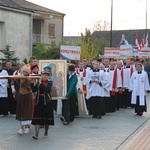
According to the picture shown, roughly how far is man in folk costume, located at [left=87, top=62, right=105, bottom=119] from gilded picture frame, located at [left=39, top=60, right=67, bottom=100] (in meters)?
3.13

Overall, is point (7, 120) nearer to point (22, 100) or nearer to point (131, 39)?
point (22, 100)

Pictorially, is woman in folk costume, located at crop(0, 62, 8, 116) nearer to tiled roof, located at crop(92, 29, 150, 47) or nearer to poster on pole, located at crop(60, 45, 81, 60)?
poster on pole, located at crop(60, 45, 81, 60)

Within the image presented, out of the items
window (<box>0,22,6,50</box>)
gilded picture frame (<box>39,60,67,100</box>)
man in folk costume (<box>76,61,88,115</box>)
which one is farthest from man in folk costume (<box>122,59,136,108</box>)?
window (<box>0,22,6,50</box>)

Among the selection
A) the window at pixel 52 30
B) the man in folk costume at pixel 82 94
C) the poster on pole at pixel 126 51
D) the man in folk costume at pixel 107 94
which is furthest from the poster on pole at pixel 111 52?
the window at pixel 52 30

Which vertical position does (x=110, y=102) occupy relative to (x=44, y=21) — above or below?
below

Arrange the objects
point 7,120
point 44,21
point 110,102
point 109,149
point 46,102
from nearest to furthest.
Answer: point 109,149, point 46,102, point 7,120, point 110,102, point 44,21

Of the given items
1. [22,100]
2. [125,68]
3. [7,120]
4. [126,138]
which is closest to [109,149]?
[126,138]

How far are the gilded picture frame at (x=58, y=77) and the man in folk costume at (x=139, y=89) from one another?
451cm

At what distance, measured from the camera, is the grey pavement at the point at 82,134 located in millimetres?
9977

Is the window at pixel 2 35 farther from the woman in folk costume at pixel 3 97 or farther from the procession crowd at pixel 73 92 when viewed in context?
the woman in folk costume at pixel 3 97

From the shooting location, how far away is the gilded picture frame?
1153 cm

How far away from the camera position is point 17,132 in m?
11.6

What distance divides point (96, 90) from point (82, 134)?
3424mm

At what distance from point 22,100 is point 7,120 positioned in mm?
3047
